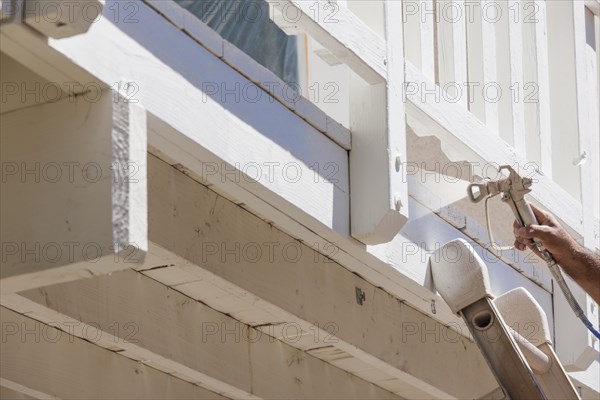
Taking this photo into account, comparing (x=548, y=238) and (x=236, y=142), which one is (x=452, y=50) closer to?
(x=548, y=238)

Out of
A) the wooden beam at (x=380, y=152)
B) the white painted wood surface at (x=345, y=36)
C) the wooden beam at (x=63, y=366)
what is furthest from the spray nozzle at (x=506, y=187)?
the wooden beam at (x=63, y=366)

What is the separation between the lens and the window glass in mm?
A: 5242

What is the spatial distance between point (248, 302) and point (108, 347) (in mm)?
355

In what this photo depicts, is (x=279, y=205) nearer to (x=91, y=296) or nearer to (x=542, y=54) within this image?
(x=91, y=296)

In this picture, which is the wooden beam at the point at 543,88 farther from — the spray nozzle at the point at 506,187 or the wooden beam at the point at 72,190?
the wooden beam at the point at 72,190

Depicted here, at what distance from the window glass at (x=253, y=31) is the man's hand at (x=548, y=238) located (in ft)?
6.23

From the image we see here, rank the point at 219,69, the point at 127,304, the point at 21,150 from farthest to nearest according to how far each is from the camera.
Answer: the point at 127,304 → the point at 219,69 → the point at 21,150

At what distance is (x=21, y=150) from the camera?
241 centimetres

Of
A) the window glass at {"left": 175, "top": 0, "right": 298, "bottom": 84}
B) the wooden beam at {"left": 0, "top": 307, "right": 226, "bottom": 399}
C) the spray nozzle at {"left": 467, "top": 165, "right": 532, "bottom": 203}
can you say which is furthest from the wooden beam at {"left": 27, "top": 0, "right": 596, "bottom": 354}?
the window glass at {"left": 175, "top": 0, "right": 298, "bottom": 84}

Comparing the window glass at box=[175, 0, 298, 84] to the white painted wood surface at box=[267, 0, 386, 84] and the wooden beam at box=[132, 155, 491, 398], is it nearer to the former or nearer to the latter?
the wooden beam at box=[132, 155, 491, 398]

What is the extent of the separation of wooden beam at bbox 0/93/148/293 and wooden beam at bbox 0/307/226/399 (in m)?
0.72

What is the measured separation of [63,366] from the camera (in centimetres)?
321

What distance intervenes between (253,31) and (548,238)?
7.09 ft

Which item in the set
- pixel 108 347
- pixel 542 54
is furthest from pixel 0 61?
pixel 542 54
